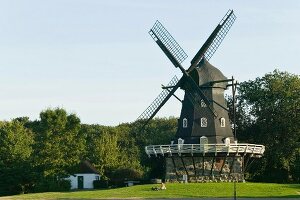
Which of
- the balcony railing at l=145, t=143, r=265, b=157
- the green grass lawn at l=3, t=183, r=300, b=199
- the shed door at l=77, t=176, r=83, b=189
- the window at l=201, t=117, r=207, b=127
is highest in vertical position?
the window at l=201, t=117, r=207, b=127

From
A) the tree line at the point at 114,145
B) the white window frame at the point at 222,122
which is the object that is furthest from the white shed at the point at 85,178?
the white window frame at the point at 222,122

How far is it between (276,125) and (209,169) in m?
11.6

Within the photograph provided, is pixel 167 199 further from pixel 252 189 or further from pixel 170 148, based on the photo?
pixel 170 148

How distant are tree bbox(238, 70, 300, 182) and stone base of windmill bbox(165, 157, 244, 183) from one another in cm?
794

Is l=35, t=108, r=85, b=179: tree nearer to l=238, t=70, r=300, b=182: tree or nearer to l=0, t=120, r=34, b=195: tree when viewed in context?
l=0, t=120, r=34, b=195: tree

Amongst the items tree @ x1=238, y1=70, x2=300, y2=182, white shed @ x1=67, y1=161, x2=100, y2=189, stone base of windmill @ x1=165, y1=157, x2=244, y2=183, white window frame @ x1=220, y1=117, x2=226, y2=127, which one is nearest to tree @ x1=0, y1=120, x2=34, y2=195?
white shed @ x1=67, y1=161, x2=100, y2=189

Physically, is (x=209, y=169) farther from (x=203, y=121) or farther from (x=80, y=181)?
(x=80, y=181)

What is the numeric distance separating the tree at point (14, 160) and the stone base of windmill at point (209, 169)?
1459 centimetres

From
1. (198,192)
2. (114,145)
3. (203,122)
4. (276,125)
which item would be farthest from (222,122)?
(114,145)

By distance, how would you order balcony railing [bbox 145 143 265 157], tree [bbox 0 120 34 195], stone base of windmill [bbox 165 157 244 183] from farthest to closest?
1. tree [bbox 0 120 34 195]
2. stone base of windmill [bbox 165 157 244 183]
3. balcony railing [bbox 145 143 265 157]

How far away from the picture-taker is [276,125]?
66375mm

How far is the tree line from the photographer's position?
199 feet

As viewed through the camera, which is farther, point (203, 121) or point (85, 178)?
point (85, 178)

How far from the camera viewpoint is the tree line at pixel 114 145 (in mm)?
60594
